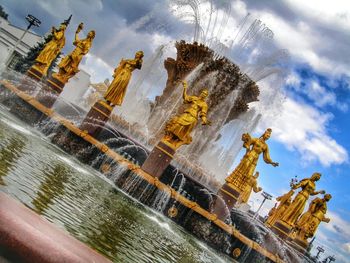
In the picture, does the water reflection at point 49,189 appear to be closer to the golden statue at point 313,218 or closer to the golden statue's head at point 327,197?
the golden statue's head at point 327,197

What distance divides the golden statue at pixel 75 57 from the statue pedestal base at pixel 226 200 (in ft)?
25.9

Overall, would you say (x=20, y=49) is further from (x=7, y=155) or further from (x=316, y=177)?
(x=7, y=155)

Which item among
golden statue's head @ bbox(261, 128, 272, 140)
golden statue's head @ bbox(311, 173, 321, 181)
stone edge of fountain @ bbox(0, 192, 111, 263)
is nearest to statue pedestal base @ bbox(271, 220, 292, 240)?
golden statue's head @ bbox(311, 173, 321, 181)

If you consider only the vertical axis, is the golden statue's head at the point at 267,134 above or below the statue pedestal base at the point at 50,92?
above

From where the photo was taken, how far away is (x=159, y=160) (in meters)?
12.0

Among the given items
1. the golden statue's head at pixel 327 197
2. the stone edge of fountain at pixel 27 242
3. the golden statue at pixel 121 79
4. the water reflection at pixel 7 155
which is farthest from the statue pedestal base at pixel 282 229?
the stone edge of fountain at pixel 27 242

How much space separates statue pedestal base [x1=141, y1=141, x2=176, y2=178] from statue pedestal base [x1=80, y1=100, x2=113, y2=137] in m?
2.44

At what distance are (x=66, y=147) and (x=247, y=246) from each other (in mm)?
6314

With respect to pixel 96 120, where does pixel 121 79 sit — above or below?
above

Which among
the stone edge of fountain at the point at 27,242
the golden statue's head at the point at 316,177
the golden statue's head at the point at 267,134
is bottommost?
the stone edge of fountain at the point at 27,242

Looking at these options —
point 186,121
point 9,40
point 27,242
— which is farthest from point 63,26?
point 9,40

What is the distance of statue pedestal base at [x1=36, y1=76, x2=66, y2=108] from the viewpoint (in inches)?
643

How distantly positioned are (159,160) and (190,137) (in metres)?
1.25

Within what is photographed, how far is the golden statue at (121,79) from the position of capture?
13734 millimetres
